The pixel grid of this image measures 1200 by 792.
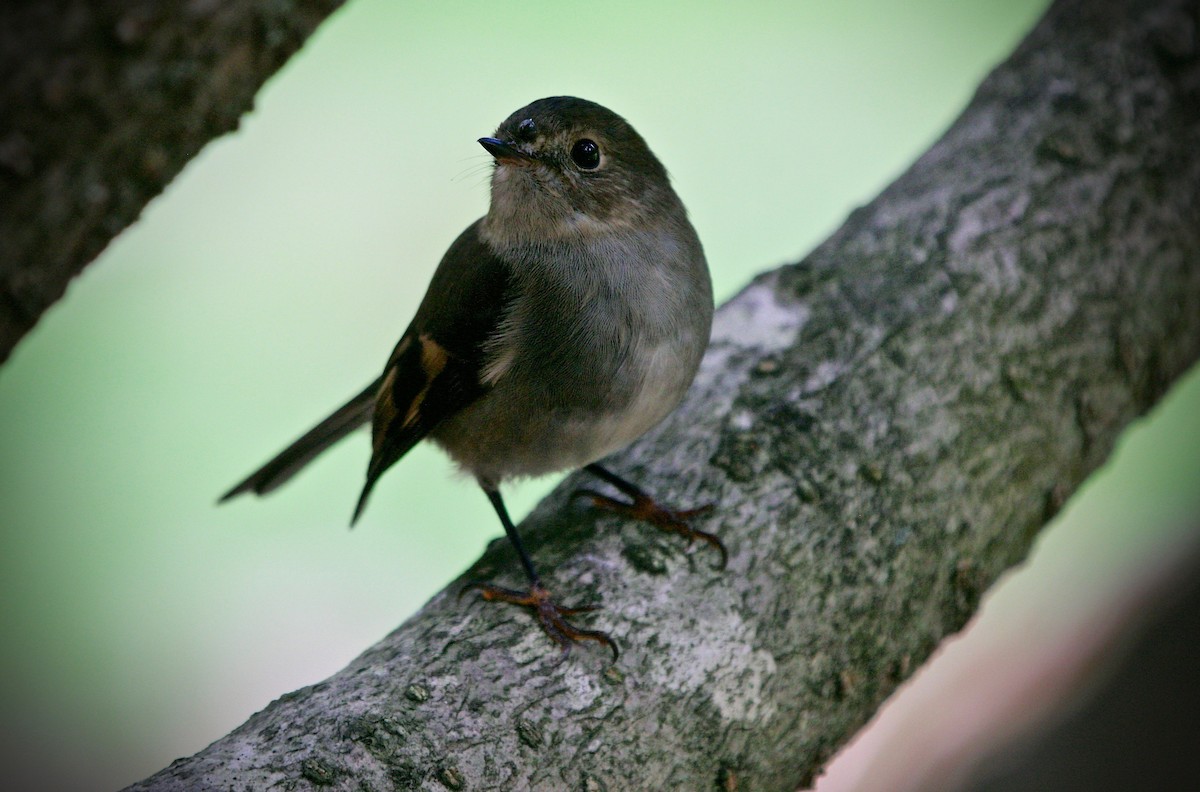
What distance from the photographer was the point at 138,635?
17.6 feet

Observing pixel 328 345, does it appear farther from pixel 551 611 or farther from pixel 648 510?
pixel 551 611

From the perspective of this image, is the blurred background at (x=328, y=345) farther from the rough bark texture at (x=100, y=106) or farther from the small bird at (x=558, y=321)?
the rough bark texture at (x=100, y=106)

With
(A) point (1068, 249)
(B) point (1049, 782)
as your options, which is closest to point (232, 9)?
(A) point (1068, 249)

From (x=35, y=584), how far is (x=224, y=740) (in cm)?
406

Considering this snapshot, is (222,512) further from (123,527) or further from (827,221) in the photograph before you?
(827,221)

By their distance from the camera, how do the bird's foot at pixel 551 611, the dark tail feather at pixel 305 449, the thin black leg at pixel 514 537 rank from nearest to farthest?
the bird's foot at pixel 551 611
the thin black leg at pixel 514 537
the dark tail feather at pixel 305 449

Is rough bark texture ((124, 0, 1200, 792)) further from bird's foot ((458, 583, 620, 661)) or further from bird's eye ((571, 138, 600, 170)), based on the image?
bird's eye ((571, 138, 600, 170))

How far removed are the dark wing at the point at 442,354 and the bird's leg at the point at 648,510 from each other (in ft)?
1.54

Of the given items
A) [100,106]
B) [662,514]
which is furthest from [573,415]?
[100,106]

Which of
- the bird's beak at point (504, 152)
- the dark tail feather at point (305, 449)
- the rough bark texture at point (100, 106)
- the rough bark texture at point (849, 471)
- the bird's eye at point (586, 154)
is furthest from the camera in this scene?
the dark tail feather at point (305, 449)

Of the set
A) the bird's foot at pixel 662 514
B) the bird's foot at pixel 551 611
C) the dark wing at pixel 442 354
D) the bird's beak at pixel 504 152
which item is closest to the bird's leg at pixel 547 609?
the bird's foot at pixel 551 611

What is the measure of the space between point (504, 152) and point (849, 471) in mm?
1354

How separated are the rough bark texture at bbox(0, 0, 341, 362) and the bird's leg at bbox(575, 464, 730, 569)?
159cm

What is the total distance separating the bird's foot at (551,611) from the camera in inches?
99.0
